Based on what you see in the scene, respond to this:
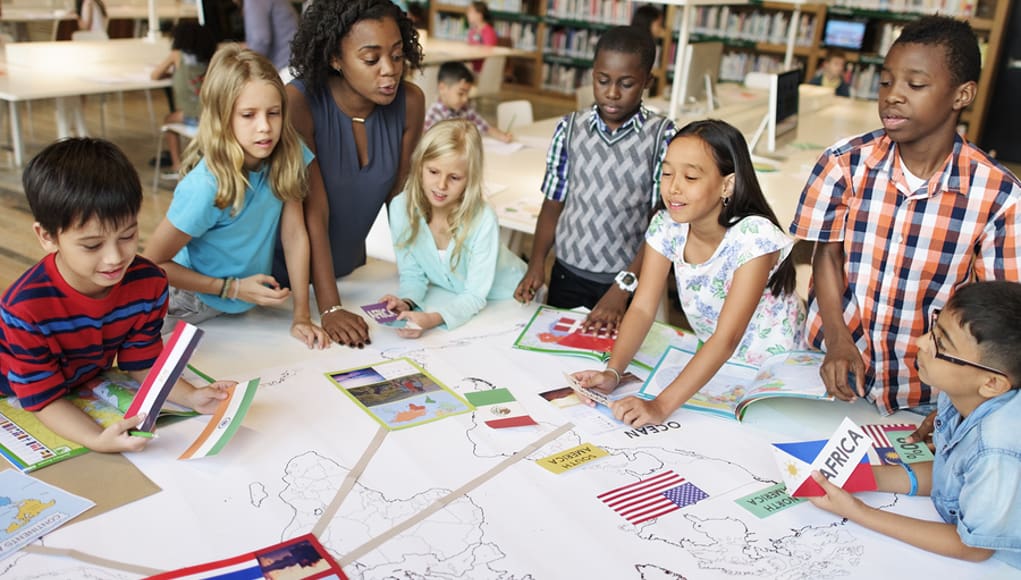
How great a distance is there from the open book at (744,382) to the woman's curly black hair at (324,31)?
43.6 inches

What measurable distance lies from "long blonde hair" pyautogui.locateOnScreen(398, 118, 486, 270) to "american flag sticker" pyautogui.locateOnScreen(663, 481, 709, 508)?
95cm

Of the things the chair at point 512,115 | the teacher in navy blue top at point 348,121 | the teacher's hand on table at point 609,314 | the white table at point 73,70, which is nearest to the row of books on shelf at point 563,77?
the white table at point 73,70

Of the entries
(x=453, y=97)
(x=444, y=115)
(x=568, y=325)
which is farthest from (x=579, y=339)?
(x=453, y=97)

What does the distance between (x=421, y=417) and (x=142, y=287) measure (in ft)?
1.89

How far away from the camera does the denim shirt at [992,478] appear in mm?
1276

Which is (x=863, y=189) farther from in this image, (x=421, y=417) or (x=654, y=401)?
(x=421, y=417)

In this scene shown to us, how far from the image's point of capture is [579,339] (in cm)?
204

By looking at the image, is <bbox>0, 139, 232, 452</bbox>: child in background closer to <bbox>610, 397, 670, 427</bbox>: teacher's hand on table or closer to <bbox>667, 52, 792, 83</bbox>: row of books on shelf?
<bbox>610, 397, 670, 427</bbox>: teacher's hand on table

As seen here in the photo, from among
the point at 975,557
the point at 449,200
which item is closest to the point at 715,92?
the point at 449,200

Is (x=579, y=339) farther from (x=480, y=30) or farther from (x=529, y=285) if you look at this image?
(x=480, y=30)

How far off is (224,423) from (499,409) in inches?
20.4

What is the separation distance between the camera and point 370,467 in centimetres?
146

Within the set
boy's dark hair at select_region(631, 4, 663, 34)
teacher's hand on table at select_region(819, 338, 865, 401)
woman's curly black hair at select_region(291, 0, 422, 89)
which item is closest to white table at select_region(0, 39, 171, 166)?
boy's dark hair at select_region(631, 4, 663, 34)

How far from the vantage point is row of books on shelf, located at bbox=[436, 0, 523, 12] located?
983 centimetres
